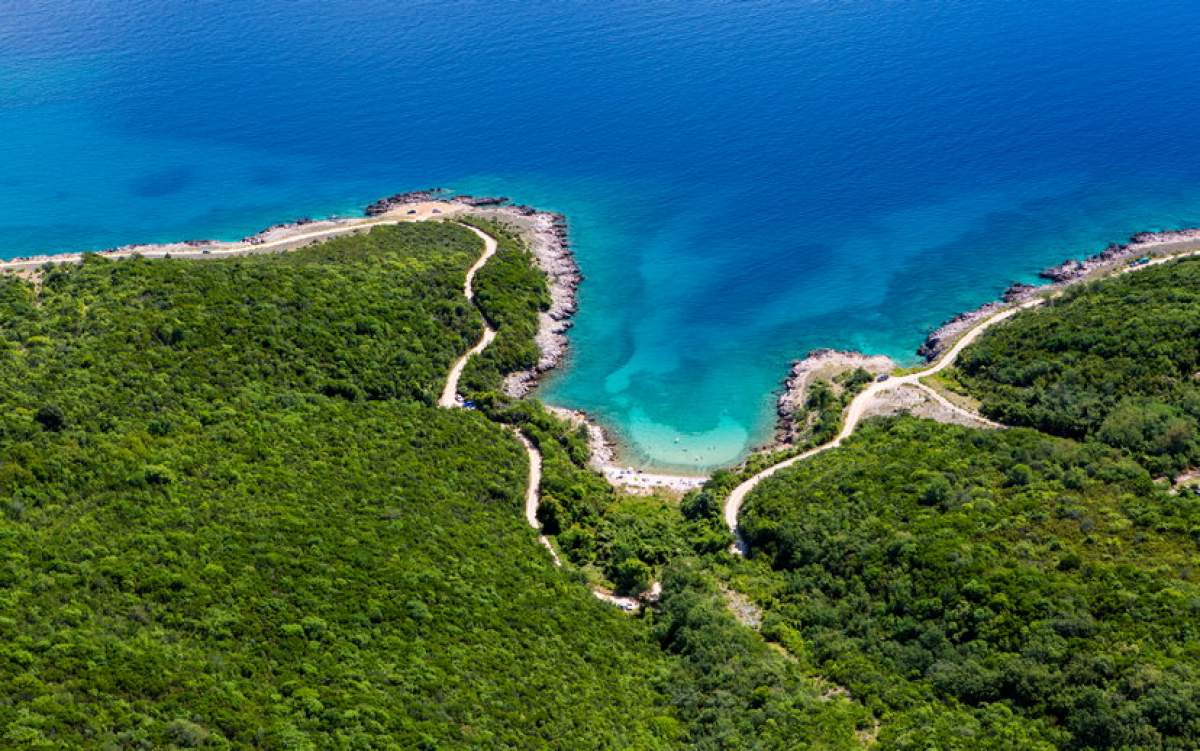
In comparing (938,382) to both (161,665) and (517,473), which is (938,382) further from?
(161,665)

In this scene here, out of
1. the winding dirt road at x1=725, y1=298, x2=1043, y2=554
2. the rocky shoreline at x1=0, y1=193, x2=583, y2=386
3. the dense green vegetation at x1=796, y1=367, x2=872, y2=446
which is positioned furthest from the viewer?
the rocky shoreline at x1=0, y1=193, x2=583, y2=386

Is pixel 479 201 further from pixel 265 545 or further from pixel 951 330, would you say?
pixel 265 545

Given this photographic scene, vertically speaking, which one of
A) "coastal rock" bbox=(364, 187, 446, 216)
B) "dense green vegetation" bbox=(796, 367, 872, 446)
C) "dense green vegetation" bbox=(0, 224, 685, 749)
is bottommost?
"dense green vegetation" bbox=(0, 224, 685, 749)

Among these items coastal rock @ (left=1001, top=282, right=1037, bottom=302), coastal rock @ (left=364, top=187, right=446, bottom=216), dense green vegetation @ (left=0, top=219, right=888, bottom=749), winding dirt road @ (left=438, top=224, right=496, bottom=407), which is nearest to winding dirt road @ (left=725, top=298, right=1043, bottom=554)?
coastal rock @ (left=1001, top=282, right=1037, bottom=302)

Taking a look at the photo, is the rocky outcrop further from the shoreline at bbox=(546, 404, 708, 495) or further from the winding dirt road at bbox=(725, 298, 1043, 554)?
the winding dirt road at bbox=(725, 298, 1043, 554)

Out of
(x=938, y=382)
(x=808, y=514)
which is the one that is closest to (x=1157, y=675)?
(x=808, y=514)

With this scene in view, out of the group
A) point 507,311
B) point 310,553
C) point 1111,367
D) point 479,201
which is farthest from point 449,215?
point 1111,367
